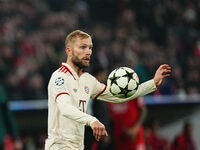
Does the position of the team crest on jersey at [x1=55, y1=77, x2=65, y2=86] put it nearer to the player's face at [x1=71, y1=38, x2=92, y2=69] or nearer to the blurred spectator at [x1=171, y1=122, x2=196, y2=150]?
the player's face at [x1=71, y1=38, x2=92, y2=69]

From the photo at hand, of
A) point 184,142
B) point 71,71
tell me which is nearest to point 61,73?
point 71,71

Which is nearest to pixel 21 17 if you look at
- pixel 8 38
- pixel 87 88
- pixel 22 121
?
pixel 8 38

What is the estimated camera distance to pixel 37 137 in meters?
10.9

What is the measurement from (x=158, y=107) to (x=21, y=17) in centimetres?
497

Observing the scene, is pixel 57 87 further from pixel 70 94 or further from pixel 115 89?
pixel 115 89

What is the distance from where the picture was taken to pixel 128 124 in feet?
30.2

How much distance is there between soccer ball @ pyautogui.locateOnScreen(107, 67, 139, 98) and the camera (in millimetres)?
5254

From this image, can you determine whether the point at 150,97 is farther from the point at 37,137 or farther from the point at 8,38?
the point at 8,38

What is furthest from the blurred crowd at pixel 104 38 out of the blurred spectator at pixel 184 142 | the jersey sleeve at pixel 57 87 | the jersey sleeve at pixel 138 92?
the jersey sleeve at pixel 57 87

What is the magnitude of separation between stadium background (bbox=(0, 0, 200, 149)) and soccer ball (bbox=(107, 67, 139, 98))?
2.33m

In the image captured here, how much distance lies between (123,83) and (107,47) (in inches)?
377

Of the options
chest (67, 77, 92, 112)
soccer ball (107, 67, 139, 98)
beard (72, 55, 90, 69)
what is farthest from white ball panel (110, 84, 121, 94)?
beard (72, 55, 90, 69)

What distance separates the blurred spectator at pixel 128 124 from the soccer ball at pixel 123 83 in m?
3.75

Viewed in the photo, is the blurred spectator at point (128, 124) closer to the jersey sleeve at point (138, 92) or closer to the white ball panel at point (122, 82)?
the jersey sleeve at point (138, 92)
